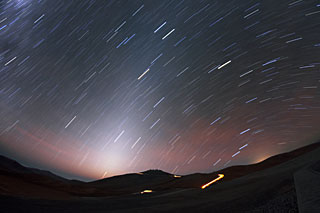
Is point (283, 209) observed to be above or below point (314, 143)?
below

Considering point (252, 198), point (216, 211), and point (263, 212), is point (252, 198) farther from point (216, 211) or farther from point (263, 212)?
point (263, 212)

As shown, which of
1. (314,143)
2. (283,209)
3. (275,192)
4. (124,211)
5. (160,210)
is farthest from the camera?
(314,143)

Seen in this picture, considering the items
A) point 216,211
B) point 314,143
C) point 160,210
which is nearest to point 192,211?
point 216,211

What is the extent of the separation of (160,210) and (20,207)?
13.4 feet

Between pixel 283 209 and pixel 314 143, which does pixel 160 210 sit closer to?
pixel 283 209

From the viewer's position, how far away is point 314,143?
62.7 feet

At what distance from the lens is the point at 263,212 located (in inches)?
127

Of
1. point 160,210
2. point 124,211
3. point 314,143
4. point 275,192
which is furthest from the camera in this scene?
point 314,143

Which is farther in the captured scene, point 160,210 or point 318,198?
point 160,210

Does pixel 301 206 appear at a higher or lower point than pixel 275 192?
lower

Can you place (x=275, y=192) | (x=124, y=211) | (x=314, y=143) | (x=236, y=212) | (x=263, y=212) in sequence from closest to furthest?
(x=263, y=212) → (x=236, y=212) → (x=275, y=192) → (x=124, y=211) → (x=314, y=143)

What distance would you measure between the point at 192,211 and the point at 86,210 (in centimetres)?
335

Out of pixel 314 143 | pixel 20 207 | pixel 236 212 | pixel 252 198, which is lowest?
pixel 20 207

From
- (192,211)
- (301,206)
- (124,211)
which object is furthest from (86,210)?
(301,206)
